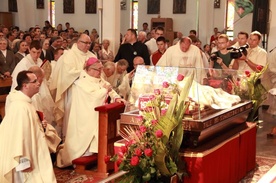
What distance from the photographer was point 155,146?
4.75m

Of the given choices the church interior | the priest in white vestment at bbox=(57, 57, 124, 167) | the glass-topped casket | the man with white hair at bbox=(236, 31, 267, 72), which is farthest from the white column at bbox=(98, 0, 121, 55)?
the glass-topped casket

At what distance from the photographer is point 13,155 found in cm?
546

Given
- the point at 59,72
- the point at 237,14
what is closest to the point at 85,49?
the point at 59,72

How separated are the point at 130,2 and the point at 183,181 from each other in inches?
820

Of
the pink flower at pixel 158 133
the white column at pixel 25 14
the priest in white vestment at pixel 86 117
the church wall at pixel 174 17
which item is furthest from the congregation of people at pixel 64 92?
the white column at pixel 25 14

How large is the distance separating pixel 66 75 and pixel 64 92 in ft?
1.05

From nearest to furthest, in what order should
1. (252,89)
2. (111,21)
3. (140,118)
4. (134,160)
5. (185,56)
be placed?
(134,160), (140,118), (252,89), (185,56), (111,21)

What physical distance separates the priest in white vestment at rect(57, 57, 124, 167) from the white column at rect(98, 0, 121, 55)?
15.3ft

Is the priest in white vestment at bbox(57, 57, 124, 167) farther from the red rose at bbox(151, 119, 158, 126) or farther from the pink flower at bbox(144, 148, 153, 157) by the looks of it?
Result: the pink flower at bbox(144, 148, 153, 157)

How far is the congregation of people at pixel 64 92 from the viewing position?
5.59 meters

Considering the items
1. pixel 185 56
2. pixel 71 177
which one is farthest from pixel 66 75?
pixel 185 56

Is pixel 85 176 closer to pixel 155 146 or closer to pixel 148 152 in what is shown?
pixel 155 146

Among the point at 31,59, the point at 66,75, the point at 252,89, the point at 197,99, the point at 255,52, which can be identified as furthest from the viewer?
the point at 255,52

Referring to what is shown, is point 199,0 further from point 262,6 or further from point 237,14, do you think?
point 262,6
